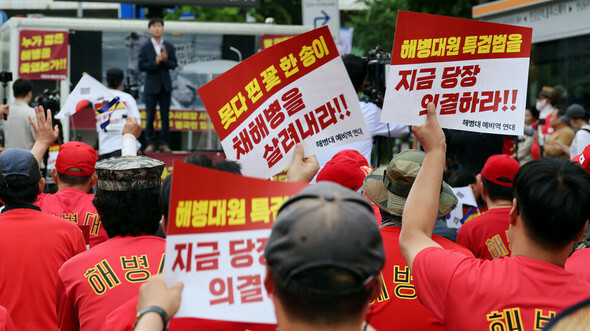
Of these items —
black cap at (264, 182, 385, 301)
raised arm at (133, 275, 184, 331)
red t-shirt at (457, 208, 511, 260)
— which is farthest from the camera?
red t-shirt at (457, 208, 511, 260)

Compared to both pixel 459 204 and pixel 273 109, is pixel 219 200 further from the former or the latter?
pixel 459 204

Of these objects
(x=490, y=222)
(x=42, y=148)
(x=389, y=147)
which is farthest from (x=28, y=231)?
(x=389, y=147)

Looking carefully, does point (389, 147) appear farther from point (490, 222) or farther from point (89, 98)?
point (89, 98)

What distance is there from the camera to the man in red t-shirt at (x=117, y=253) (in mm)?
2721

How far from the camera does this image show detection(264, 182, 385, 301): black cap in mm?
1466

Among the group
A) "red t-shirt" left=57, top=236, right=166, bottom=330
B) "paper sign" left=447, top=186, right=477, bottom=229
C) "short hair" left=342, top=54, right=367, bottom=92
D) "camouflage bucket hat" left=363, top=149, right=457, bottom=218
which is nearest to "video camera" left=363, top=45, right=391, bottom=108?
"short hair" left=342, top=54, right=367, bottom=92

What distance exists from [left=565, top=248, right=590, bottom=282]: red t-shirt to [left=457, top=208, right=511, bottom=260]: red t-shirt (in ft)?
3.51

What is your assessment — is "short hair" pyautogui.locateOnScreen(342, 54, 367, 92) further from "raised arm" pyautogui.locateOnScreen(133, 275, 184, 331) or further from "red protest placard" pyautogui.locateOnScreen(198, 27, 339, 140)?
"raised arm" pyautogui.locateOnScreen(133, 275, 184, 331)

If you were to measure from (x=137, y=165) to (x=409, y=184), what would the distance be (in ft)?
3.71

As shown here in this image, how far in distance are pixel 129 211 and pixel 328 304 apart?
5.58ft

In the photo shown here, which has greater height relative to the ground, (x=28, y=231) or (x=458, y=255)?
(x=458, y=255)

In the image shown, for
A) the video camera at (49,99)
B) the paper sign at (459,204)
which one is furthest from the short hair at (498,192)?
the video camera at (49,99)

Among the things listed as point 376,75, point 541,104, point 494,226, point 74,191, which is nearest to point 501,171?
point 494,226

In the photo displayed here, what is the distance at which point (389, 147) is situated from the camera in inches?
266
